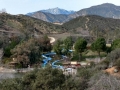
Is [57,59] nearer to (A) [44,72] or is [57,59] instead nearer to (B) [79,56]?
(B) [79,56]

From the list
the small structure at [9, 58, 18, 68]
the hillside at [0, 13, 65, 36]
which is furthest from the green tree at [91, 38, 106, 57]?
the hillside at [0, 13, 65, 36]

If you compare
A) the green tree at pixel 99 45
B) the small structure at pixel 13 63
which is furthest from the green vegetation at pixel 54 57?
the small structure at pixel 13 63

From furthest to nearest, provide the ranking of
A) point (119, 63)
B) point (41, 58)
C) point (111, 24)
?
1. point (111, 24)
2. point (41, 58)
3. point (119, 63)

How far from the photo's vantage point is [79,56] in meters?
43.8

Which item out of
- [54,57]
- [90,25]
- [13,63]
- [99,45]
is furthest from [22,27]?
[99,45]

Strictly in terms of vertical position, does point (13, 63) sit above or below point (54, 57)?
above

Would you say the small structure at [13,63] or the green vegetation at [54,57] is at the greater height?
the green vegetation at [54,57]

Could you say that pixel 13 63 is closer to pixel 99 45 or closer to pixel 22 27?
pixel 99 45

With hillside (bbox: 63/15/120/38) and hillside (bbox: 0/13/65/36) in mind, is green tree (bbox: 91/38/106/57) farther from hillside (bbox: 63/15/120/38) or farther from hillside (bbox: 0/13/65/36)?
hillside (bbox: 63/15/120/38)

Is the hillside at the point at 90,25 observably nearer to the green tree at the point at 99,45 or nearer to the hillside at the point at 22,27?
the hillside at the point at 22,27

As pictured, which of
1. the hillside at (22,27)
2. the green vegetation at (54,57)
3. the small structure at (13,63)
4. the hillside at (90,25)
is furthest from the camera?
the hillside at (90,25)

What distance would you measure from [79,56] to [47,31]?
40.7 meters

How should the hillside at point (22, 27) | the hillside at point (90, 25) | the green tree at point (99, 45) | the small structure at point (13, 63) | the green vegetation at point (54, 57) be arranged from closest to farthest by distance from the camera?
1. the green vegetation at point (54, 57)
2. the small structure at point (13, 63)
3. the green tree at point (99, 45)
4. the hillside at point (22, 27)
5. the hillside at point (90, 25)

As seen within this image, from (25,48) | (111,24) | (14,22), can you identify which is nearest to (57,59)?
(25,48)
